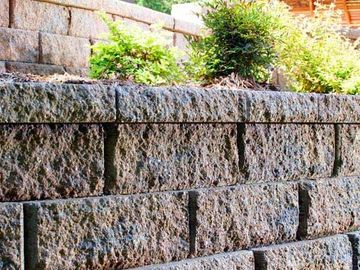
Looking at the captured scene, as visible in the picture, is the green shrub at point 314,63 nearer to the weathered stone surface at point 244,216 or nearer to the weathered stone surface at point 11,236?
the weathered stone surface at point 244,216

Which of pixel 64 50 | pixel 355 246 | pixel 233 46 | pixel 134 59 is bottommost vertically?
pixel 355 246

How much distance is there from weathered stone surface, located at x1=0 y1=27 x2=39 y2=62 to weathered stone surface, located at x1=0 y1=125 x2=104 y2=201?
12.6 feet

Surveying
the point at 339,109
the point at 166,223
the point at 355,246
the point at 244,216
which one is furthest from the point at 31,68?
the point at 166,223

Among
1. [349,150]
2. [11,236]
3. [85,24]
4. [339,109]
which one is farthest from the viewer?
[85,24]

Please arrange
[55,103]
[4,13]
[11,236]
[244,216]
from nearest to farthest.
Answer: [11,236]
[55,103]
[244,216]
[4,13]

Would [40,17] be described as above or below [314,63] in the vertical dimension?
above

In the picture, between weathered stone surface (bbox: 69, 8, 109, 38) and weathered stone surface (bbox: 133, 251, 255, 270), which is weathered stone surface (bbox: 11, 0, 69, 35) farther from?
weathered stone surface (bbox: 133, 251, 255, 270)

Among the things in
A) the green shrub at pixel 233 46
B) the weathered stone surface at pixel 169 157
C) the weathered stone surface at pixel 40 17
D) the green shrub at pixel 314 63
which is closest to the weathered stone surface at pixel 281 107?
the weathered stone surface at pixel 169 157

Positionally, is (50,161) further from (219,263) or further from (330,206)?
(330,206)

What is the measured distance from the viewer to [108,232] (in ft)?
11.5

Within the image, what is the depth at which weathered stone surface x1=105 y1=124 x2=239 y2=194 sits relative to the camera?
3.61 metres

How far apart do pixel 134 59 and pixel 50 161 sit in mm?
1842

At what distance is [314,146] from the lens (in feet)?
15.6

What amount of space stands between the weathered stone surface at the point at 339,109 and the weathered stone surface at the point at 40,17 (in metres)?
3.38
